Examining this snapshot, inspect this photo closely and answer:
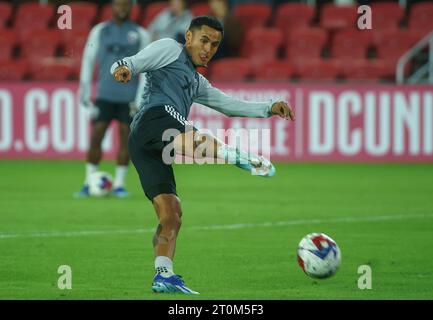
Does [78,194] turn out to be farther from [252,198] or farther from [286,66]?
[286,66]

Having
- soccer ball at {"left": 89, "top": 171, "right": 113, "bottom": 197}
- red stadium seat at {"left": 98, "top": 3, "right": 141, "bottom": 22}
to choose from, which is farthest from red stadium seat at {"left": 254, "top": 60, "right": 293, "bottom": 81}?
soccer ball at {"left": 89, "top": 171, "right": 113, "bottom": 197}

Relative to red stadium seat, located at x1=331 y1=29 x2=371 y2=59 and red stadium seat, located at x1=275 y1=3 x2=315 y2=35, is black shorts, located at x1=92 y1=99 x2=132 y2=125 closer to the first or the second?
red stadium seat, located at x1=331 y1=29 x2=371 y2=59

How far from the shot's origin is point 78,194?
15977 mm

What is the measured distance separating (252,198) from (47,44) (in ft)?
30.2

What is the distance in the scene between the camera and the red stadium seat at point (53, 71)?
880 inches

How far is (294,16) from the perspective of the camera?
24.4 meters

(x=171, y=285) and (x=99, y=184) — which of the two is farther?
(x=99, y=184)

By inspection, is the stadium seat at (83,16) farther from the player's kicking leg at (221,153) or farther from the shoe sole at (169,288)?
the shoe sole at (169,288)

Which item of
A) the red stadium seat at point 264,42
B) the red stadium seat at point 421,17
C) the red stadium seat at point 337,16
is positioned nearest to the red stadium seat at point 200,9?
the red stadium seat at point 264,42

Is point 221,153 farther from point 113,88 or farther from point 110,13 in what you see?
point 110,13

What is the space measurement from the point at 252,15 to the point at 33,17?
4666 millimetres

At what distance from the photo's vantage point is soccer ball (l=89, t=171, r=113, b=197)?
15.8 metres

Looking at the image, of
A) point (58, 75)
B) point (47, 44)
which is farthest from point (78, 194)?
point (47, 44)

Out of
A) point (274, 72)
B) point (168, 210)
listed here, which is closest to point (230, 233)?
point (168, 210)
